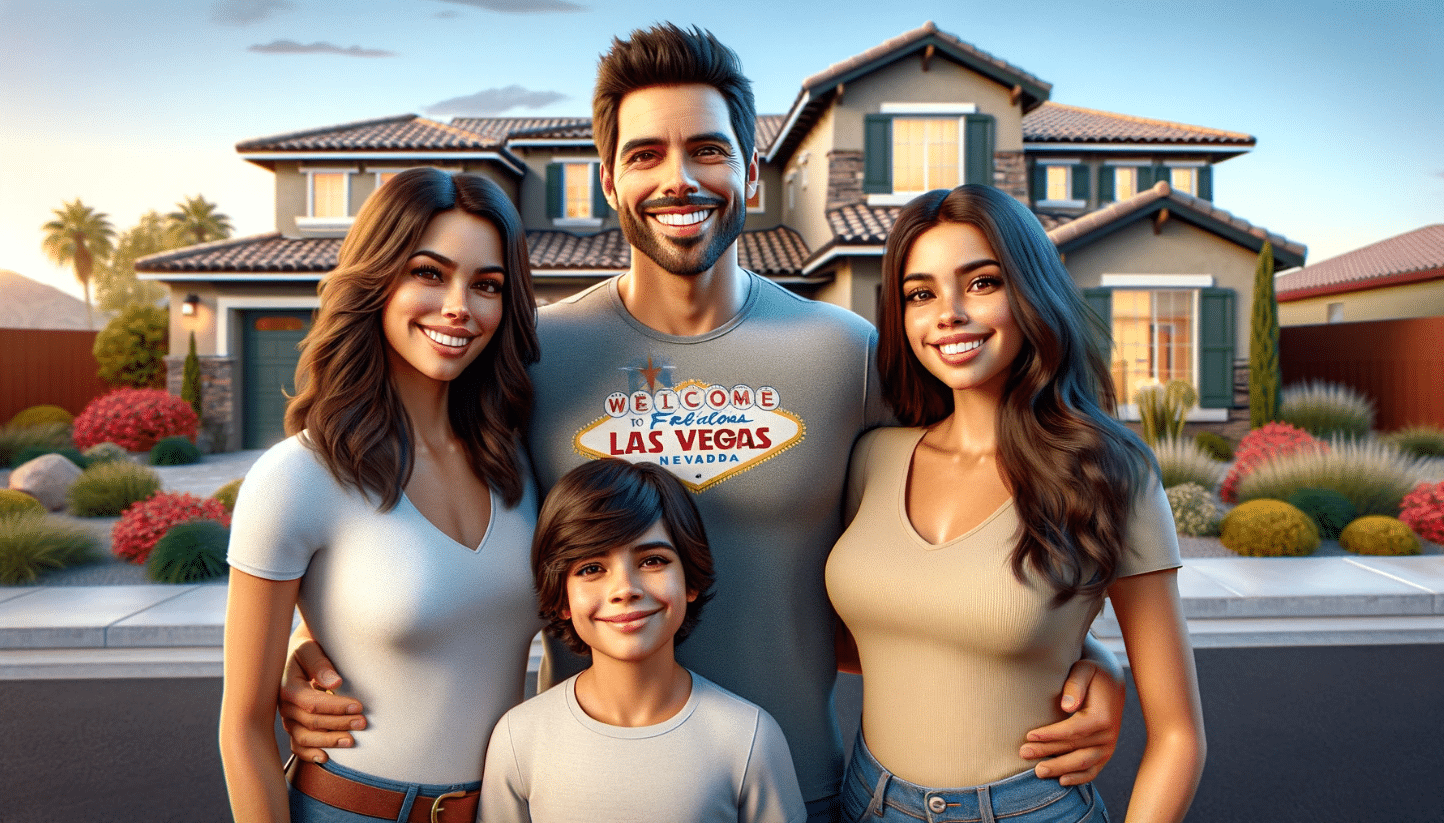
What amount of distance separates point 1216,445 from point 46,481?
→ 60.0ft

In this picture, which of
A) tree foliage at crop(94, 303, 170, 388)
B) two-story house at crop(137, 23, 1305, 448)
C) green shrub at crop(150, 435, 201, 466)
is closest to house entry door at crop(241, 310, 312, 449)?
two-story house at crop(137, 23, 1305, 448)

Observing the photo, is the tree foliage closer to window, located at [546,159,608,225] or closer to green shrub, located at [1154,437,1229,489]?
window, located at [546,159,608,225]

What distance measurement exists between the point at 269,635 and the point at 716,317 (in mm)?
1467

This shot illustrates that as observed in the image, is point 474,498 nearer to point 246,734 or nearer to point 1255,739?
point 246,734

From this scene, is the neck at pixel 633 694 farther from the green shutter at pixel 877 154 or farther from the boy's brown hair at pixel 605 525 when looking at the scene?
the green shutter at pixel 877 154

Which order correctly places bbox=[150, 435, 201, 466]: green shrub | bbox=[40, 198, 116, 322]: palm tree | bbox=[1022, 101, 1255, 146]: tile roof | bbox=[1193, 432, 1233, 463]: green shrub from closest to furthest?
bbox=[1193, 432, 1233, 463]: green shrub < bbox=[150, 435, 201, 466]: green shrub < bbox=[1022, 101, 1255, 146]: tile roof < bbox=[40, 198, 116, 322]: palm tree

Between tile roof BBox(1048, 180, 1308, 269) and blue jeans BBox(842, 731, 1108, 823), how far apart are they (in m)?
14.9

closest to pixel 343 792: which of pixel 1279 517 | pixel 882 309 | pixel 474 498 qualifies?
pixel 474 498

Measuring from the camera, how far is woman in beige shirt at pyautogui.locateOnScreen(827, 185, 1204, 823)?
211 cm

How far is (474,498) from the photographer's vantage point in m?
2.35

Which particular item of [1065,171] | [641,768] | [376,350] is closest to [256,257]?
[1065,171]

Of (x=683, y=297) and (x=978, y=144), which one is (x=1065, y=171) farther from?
(x=683, y=297)

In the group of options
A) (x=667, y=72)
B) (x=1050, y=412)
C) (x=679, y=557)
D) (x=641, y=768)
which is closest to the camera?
(x=641, y=768)

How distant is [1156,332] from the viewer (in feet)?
54.1
